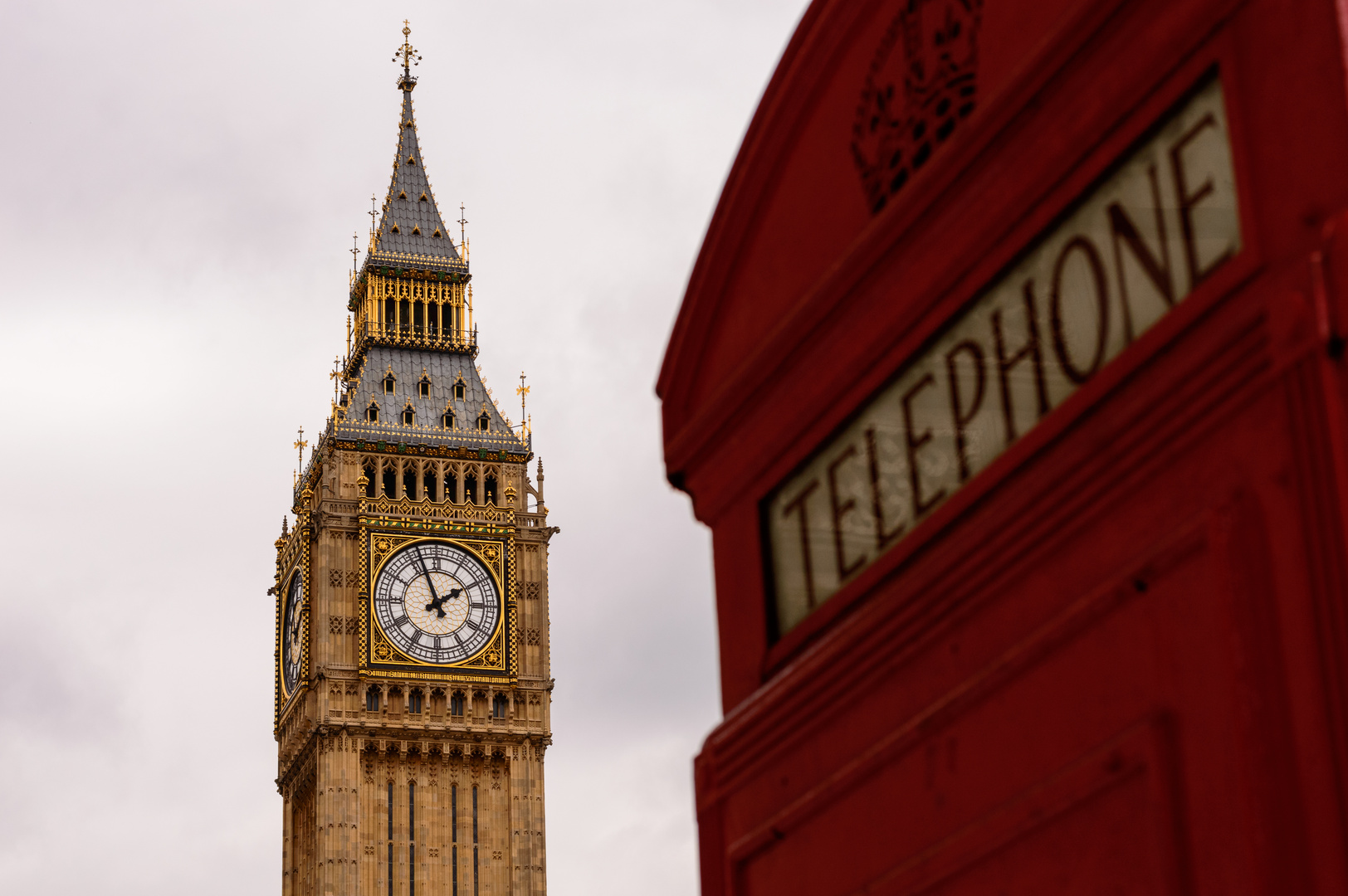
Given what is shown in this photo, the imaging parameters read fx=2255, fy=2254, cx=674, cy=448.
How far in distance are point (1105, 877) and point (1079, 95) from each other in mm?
1685

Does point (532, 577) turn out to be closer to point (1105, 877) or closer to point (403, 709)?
point (403, 709)

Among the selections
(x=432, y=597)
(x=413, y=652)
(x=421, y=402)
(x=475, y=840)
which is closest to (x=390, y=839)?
(x=475, y=840)

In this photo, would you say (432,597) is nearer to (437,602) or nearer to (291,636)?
(437,602)

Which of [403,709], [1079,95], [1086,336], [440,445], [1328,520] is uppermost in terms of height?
[440,445]

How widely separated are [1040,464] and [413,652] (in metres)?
55.7

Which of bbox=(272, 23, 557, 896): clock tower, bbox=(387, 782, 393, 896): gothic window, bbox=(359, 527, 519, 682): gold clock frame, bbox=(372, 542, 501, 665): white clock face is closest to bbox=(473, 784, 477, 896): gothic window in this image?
bbox=(272, 23, 557, 896): clock tower

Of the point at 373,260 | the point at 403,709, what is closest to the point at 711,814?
the point at 403,709

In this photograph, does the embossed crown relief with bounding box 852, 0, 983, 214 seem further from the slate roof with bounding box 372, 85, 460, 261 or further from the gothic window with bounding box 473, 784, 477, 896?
the slate roof with bounding box 372, 85, 460, 261

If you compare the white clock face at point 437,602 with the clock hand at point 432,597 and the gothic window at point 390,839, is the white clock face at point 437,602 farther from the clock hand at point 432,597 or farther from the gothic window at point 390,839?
the gothic window at point 390,839

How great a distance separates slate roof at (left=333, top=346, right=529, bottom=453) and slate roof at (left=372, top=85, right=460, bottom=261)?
322 cm

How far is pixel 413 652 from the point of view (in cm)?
5981

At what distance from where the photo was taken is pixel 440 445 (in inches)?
2458

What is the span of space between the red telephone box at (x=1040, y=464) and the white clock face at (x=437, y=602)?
53.8 meters

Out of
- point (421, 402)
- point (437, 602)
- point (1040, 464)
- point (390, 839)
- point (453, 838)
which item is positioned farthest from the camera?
point (421, 402)
